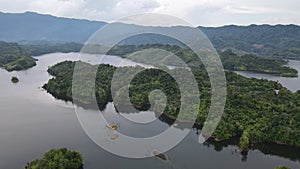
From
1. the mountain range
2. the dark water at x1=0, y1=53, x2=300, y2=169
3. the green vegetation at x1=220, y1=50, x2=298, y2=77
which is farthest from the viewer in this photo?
the mountain range

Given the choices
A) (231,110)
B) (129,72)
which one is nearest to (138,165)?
(231,110)

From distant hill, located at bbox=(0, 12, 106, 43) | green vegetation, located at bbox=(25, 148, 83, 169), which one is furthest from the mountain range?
green vegetation, located at bbox=(25, 148, 83, 169)

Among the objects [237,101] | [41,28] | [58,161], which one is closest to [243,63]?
[237,101]

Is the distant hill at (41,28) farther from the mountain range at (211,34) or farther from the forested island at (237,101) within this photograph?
the forested island at (237,101)

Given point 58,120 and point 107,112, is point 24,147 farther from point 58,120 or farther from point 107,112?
point 107,112

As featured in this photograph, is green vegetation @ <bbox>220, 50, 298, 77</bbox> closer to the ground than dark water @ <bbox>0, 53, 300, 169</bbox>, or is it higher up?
higher up

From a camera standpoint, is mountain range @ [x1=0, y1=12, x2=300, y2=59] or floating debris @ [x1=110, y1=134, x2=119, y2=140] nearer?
floating debris @ [x1=110, y1=134, x2=119, y2=140]

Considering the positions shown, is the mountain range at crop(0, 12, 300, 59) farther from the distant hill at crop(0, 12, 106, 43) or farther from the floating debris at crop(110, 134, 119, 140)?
the floating debris at crop(110, 134, 119, 140)

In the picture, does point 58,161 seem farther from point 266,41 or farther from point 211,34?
point 211,34
